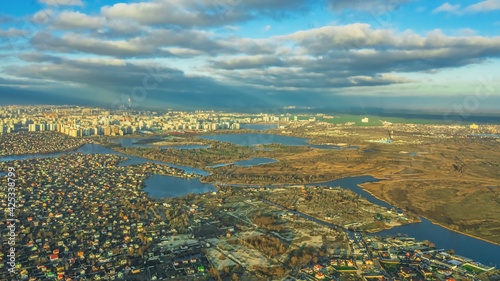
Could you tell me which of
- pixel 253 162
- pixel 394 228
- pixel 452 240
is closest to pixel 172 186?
pixel 253 162

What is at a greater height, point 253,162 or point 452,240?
point 253,162

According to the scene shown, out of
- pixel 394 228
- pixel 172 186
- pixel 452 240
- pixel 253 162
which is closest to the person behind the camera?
pixel 452 240

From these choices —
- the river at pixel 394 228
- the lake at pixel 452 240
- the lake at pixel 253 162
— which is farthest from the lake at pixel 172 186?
the lake at pixel 452 240

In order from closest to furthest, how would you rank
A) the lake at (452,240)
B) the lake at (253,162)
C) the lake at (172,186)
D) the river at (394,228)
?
the lake at (452,240)
the river at (394,228)
the lake at (172,186)
the lake at (253,162)

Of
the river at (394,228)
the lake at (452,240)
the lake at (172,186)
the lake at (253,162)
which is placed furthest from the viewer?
the lake at (253,162)

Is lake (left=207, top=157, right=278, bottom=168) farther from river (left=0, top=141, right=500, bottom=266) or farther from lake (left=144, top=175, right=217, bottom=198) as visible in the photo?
lake (left=144, top=175, right=217, bottom=198)

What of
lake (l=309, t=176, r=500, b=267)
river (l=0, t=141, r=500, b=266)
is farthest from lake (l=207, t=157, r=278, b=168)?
lake (l=309, t=176, r=500, b=267)

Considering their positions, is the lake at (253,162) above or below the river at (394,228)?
above

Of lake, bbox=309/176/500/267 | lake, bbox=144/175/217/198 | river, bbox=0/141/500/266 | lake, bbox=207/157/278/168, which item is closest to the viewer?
lake, bbox=309/176/500/267

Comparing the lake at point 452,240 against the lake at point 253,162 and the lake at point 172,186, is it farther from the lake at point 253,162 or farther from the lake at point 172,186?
the lake at point 253,162

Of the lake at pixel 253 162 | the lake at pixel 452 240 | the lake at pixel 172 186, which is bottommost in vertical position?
the lake at pixel 452 240

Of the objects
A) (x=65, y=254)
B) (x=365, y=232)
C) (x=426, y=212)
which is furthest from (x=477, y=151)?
(x=65, y=254)

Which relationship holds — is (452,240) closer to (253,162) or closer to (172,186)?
(172,186)
